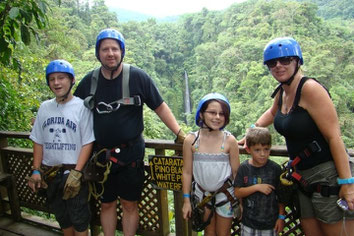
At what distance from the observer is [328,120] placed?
1490 mm

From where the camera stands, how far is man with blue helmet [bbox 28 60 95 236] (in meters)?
2.09

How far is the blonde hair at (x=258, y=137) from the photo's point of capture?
181cm

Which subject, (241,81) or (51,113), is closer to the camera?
(51,113)

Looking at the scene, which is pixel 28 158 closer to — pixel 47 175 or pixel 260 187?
pixel 47 175

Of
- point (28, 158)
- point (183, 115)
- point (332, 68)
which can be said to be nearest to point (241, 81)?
point (332, 68)

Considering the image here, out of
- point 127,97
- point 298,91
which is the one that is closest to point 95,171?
point 127,97

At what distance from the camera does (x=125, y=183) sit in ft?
7.14

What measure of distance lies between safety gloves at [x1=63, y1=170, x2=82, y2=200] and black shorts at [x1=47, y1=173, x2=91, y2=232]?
9 centimetres

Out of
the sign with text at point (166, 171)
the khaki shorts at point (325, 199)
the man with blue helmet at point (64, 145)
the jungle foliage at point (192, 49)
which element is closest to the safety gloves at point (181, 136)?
the sign with text at point (166, 171)

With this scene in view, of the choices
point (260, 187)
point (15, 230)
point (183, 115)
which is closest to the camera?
point (260, 187)

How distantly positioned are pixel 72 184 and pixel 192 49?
53.7 m

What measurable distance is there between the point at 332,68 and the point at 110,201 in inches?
902

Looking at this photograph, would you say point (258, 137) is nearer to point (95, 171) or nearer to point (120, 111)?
point (120, 111)

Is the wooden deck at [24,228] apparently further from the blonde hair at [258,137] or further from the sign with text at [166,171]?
the blonde hair at [258,137]
